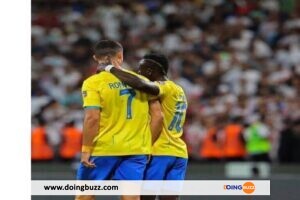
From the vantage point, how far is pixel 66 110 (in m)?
15.6

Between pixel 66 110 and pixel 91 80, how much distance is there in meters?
8.39

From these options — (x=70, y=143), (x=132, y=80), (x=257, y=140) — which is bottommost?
(x=132, y=80)

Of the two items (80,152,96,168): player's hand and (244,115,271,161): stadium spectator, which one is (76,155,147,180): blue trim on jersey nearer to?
(80,152,96,168): player's hand

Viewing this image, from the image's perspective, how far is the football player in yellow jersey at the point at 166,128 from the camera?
26.1 feet

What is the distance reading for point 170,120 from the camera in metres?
8.05

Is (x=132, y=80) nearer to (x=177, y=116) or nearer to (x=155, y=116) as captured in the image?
(x=155, y=116)

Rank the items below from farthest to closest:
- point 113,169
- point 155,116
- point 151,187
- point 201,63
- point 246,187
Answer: point 201,63
point 246,187
point 151,187
point 155,116
point 113,169

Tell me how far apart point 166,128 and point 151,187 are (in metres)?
0.56

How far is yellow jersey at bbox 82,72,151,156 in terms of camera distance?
7.23 metres

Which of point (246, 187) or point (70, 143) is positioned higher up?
point (70, 143)

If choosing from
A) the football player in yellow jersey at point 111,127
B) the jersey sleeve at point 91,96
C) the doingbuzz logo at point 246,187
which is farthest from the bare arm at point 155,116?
the doingbuzz logo at point 246,187

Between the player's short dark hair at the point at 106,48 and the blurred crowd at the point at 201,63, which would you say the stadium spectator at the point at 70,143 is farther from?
the player's short dark hair at the point at 106,48

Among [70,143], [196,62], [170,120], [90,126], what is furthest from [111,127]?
[196,62]
